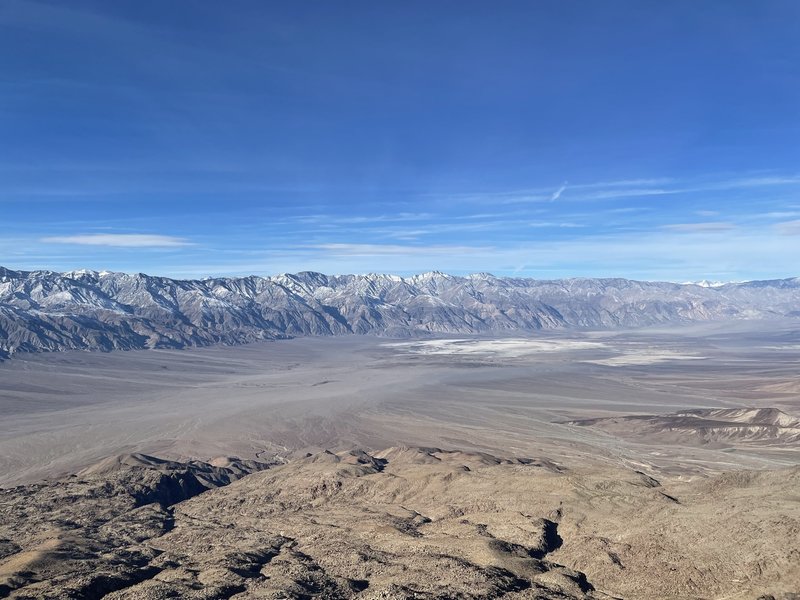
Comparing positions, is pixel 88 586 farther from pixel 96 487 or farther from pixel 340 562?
pixel 96 487

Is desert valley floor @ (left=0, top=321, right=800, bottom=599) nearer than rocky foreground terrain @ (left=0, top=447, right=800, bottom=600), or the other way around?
rocky foreground terrain @ (left=0, top=447, right=800, bottom=600)

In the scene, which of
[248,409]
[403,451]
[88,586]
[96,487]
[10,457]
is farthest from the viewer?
[248,409]

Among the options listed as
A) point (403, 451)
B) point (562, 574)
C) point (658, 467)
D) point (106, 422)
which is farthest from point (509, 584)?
point (106, 422)

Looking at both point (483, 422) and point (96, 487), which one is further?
point (483, 422)

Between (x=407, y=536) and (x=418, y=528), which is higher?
(x=407, y=536)

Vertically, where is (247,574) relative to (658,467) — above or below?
above

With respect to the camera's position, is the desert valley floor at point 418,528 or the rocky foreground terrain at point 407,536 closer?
the rocky foreground terrain at point 407,536

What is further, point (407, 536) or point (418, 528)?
point (418, 528)

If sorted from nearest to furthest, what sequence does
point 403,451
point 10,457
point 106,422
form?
point 403,451, point 10,457, point 106,422
